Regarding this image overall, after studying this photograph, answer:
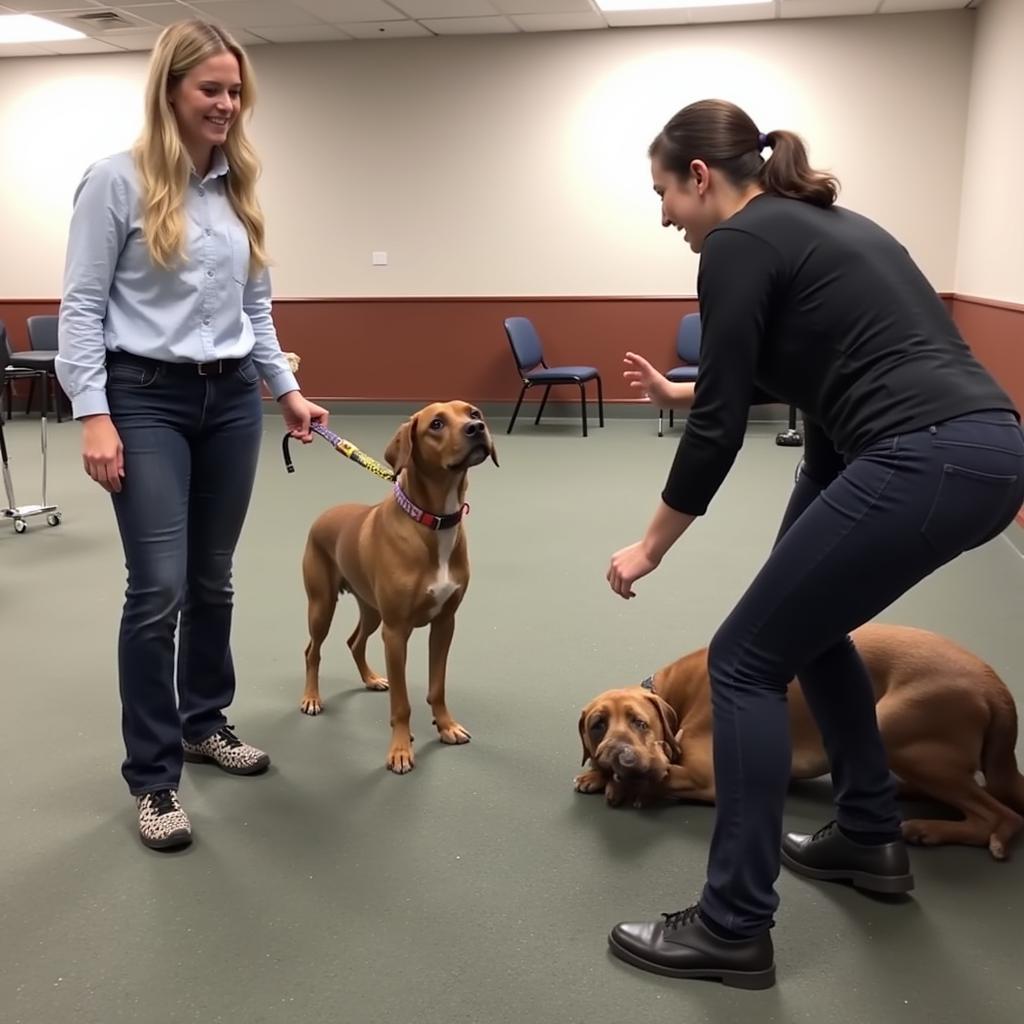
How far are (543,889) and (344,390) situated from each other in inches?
293

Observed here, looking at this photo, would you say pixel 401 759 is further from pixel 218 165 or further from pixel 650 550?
pixel 218 165

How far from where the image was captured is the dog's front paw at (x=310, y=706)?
2.77 metres

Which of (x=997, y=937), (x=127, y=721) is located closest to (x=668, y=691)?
(x=997, y=937)

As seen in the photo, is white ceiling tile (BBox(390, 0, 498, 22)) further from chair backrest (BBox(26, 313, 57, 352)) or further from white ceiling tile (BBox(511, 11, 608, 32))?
chair backrest (BBox(26, 313, 57, 352))

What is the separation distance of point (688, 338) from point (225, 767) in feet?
20.6

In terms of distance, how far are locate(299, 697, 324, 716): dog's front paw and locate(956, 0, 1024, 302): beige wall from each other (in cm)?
435

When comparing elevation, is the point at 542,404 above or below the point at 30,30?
below

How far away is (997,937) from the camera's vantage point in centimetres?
174

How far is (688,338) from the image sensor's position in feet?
26.1

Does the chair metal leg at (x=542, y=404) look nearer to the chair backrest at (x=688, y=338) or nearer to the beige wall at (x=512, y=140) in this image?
the beige wall at (x=512, y=140)

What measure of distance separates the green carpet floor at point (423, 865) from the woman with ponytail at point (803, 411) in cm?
24

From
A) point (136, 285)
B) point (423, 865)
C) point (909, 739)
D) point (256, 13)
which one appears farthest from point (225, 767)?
point (256, 13)

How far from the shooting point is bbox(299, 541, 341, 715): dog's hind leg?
9.07 feet

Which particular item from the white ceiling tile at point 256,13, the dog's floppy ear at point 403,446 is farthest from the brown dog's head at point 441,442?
the white ceiling tile at point 256,13
